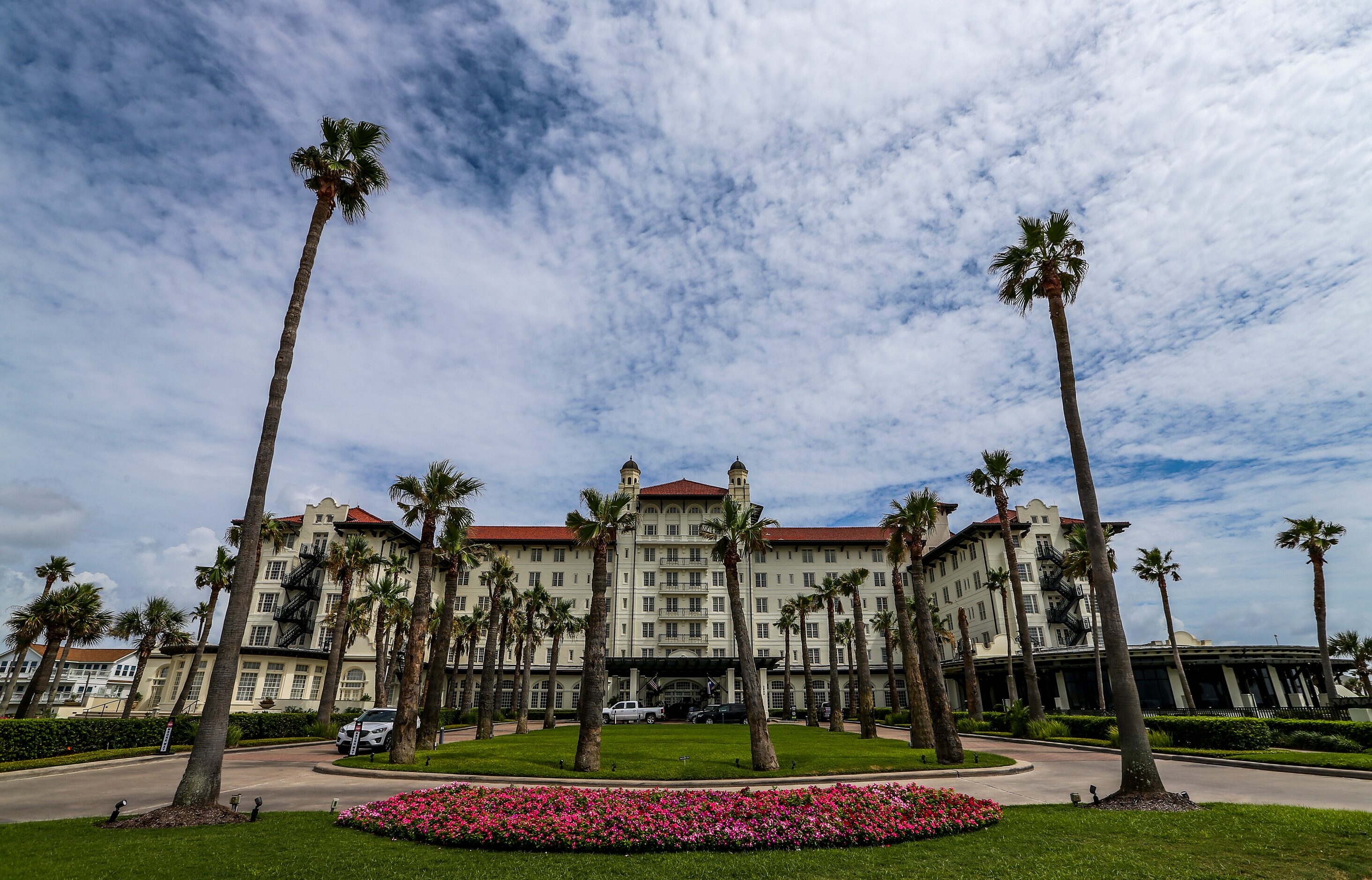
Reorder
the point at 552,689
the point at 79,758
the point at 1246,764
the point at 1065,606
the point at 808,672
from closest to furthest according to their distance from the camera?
the point at 1246,764, the point at 79,758, the point at 552,689, the point at 808,672, the point at 1065,606

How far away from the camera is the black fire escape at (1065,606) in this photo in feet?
188

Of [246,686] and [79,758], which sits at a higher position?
[246,686]

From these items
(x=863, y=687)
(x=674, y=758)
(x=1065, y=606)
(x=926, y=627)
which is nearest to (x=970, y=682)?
(x=863, y=687)

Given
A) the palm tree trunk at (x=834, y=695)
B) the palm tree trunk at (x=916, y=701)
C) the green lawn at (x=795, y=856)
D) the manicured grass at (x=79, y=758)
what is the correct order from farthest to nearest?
the palm tree trunk at (x=834, y=695), the palm tree trunk at (x=916, y=701), the manicured grass at (x=79, y=758), the green lawn at (x=795, y=856)

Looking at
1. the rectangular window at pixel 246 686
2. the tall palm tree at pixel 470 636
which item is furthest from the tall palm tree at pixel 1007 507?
the rectangular window at pixel 246 686

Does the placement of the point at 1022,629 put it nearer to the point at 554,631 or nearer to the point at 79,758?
the point at 554,631

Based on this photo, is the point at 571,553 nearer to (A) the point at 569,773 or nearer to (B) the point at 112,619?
(B) the point at 112,619

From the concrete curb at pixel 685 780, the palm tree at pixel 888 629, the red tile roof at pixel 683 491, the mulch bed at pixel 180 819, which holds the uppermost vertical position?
the red tile roof at pixel 683 491

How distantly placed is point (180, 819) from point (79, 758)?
52.2 feet

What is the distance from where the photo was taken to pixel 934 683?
23.1 meters

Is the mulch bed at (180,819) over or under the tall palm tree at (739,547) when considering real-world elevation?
under

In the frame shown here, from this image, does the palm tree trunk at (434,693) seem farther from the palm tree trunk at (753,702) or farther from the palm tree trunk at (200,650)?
the palm tree trunk at (200,650)

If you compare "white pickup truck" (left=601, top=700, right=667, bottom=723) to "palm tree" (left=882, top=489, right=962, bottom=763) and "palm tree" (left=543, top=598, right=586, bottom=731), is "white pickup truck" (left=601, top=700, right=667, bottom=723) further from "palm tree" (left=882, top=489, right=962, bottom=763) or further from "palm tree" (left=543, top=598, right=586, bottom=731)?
"palm tree" (left=882, top=489, right=962, bottom=763)

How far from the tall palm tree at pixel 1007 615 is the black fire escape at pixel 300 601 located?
57.7 meters
